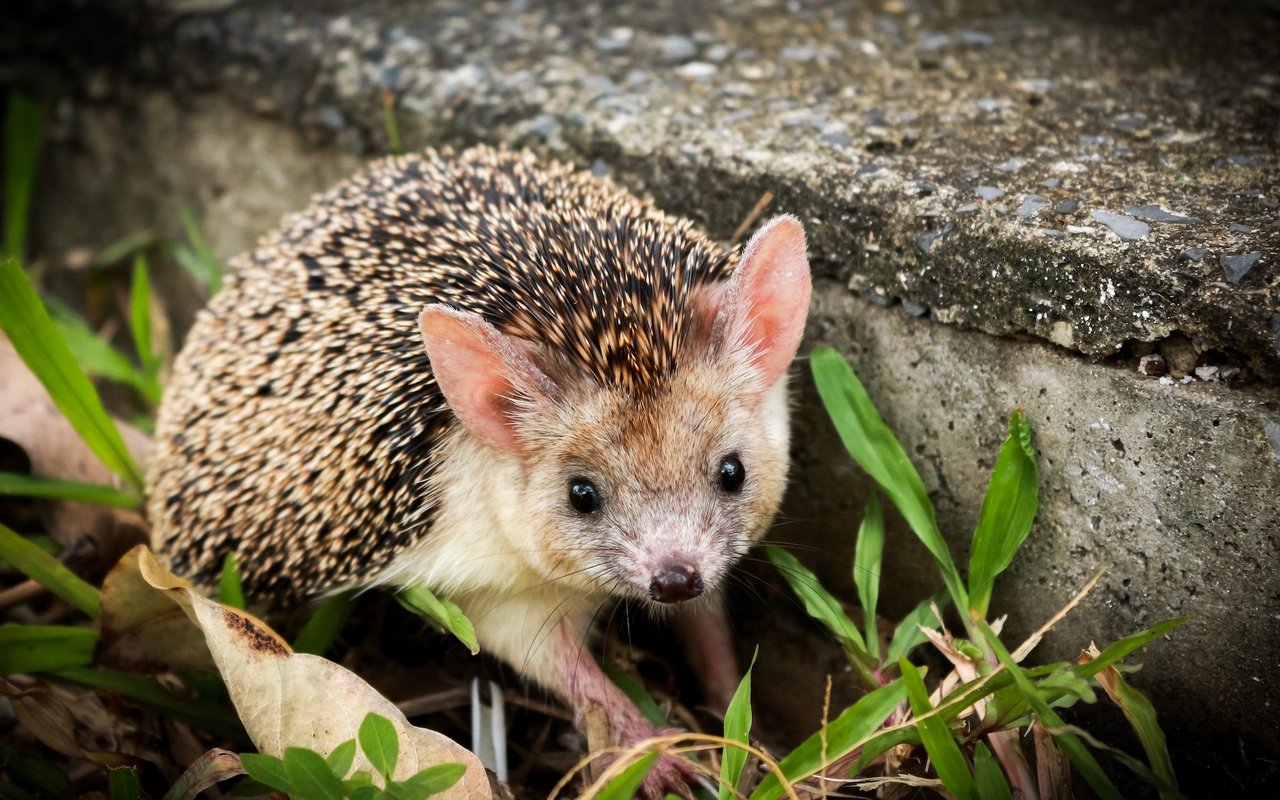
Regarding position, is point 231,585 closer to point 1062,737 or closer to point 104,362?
point 104,362

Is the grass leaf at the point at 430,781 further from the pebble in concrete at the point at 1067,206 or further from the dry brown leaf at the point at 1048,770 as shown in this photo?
the pebble in concrete at the point at 1067,206

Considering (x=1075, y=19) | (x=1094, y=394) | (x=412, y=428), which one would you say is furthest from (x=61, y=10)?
(x=1094, y=394)

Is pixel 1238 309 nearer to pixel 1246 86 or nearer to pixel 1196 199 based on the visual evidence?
pixel 1196 199

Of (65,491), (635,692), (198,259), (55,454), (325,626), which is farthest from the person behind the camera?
(198,259)

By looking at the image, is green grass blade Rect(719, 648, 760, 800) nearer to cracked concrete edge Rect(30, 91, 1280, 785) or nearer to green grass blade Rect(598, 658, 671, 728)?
green grass blade Rect(598, 658, 671, 728)

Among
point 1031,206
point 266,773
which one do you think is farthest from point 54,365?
point 1031,206

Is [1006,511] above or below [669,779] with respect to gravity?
above

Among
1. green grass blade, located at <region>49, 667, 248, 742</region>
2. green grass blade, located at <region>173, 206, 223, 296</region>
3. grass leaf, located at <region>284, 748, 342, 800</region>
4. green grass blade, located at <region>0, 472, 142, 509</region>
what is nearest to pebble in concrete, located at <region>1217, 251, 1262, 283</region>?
grass leaf, located at <region>284, 748, 342, 800</region>
